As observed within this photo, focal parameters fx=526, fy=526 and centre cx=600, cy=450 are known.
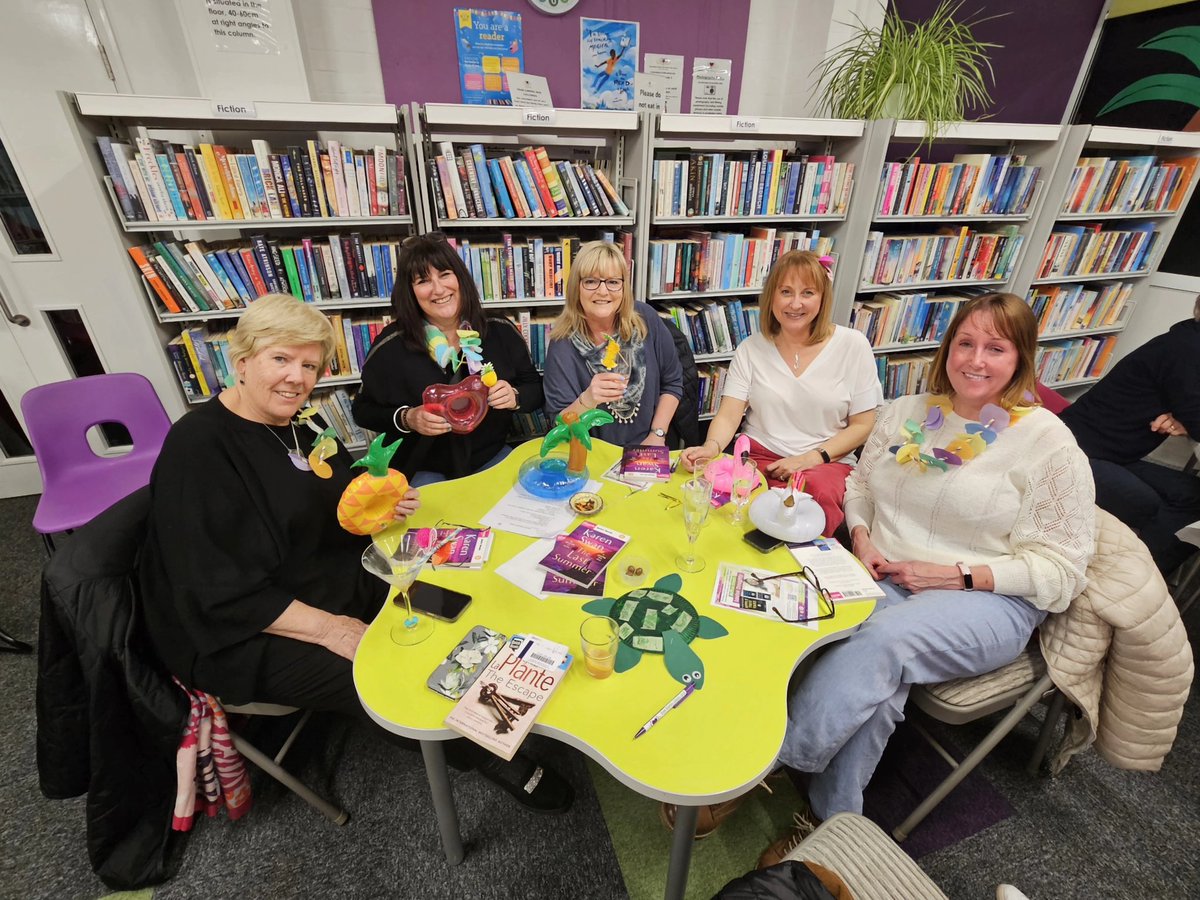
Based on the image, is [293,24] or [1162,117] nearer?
[293,24]

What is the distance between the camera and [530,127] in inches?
90.0

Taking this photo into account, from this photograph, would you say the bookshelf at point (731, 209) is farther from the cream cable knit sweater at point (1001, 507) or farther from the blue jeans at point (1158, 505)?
the blue jeans at point (1158, 505)

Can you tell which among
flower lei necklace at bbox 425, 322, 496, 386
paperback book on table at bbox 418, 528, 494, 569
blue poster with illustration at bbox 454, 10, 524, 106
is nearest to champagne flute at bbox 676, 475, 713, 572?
paperback book on table at bbox 418, 528, 494, 569

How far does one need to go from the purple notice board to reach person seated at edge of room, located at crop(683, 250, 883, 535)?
1917mm

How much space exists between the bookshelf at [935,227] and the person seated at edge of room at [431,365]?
214 centimetres

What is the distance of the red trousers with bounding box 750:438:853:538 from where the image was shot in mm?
1858

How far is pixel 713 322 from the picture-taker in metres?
3.03

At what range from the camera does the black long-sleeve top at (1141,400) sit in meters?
2.13

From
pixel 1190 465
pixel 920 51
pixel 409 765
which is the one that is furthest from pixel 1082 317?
pixel 409 765

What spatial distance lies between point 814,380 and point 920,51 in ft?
6.15

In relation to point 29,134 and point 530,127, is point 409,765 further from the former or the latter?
point 29,134

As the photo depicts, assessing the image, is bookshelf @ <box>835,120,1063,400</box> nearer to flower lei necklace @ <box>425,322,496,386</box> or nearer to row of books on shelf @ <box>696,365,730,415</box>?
row of books on shelf @ <box>696,365,730,415</box>

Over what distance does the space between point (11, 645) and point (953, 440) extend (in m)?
3.42

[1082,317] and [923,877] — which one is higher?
[1082,317]
